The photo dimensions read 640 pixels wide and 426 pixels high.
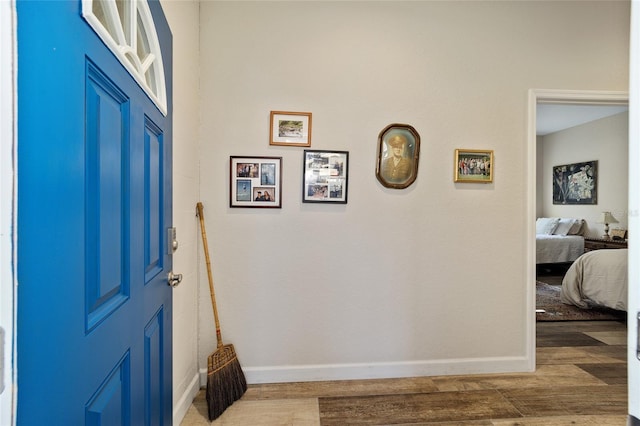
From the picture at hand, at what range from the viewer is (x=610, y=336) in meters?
2.71

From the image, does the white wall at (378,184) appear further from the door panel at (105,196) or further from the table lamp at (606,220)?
the table lamp at (606,220)

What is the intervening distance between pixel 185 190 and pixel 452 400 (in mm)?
2108

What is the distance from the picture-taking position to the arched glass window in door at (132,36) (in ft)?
2.18

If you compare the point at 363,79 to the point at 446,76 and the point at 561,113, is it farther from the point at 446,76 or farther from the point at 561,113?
the point at 561,113

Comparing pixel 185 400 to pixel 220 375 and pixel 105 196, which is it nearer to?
pixel 220 375

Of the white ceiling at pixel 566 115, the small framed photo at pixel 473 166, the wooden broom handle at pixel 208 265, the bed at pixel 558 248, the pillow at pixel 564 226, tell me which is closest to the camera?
the wooden broom handle at pixel 208 265

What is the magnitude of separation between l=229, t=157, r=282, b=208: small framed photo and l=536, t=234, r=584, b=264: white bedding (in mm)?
5195

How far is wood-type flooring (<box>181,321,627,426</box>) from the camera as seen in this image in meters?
1.64

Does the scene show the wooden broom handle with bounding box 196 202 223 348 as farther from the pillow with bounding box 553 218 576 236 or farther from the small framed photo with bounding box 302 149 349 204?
the pillow with bounding box 553 218 576 236

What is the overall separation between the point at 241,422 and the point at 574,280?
411 cm

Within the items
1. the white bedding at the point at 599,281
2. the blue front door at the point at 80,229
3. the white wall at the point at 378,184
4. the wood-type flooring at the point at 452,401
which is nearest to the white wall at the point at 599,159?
the white bedding at the point at 599,281

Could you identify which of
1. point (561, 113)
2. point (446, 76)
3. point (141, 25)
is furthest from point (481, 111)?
point (561, 113)

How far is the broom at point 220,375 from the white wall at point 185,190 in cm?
12

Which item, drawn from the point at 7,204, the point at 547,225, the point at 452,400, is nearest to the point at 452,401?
the point at 452,400
